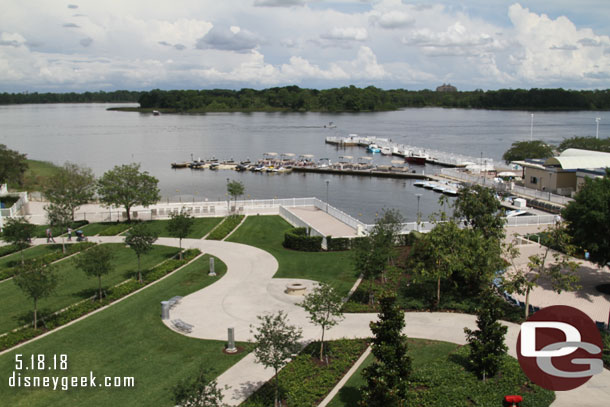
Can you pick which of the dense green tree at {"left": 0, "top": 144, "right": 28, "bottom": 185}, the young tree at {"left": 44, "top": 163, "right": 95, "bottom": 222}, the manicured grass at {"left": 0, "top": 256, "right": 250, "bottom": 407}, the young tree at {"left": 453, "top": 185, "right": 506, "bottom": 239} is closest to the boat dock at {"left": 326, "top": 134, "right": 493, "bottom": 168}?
the young tree at {"left": 453, "top": 185, "right": 506, "bottom": 239}

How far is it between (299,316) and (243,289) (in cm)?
465

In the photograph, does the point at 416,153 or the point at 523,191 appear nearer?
the point at 523,191

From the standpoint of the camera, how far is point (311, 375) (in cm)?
1855

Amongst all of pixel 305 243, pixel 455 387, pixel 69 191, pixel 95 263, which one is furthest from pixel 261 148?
pixel 455 387

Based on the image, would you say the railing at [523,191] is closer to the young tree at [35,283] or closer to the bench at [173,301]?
the bench at [173,301]

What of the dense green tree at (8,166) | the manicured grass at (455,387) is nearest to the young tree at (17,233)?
the manicured grass at (455,387)

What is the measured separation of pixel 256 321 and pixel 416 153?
272 feet

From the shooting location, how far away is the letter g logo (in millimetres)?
17500

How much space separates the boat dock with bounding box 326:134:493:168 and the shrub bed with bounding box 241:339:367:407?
2496 inches

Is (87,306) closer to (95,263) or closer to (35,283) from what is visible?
(95,263)

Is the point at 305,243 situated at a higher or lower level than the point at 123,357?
higher

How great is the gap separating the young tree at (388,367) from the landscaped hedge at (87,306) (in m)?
14.5

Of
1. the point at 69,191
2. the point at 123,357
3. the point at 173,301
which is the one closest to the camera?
the point at 123,357

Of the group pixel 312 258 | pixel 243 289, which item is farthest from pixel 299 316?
pixel 312 258
